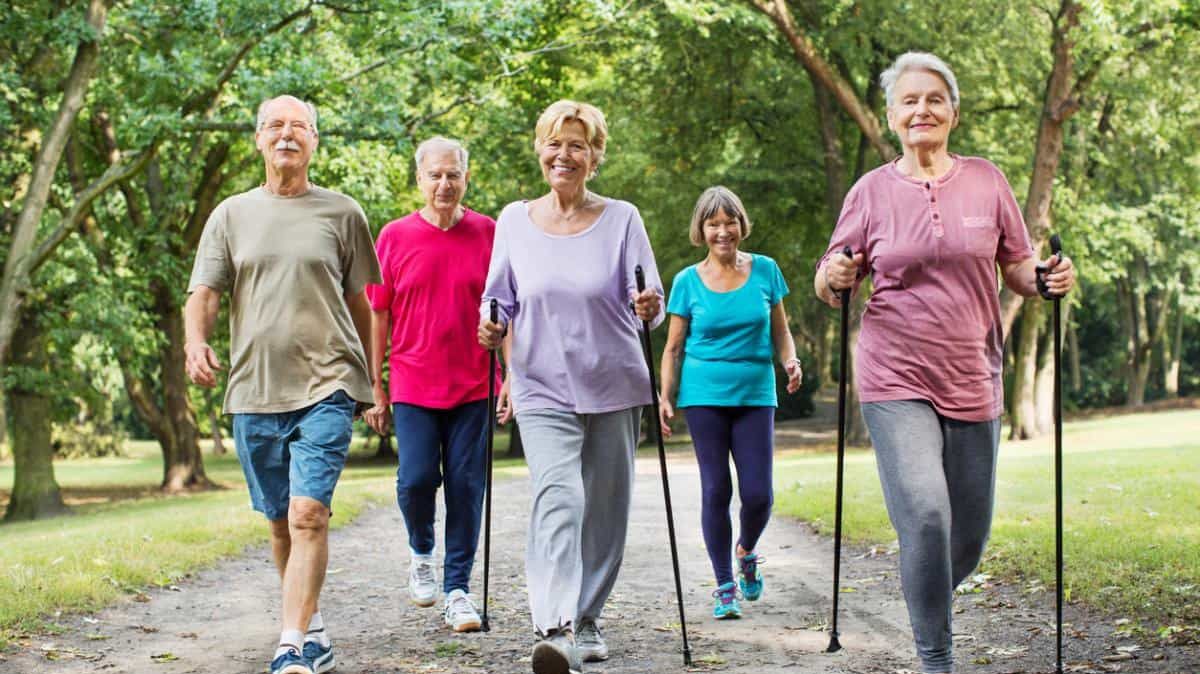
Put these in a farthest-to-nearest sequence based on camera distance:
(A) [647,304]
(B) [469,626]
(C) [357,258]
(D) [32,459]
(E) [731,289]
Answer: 1. (D) [32,459]
2. (E) [731,289]
3. (B) [469,626]
4. (C) [357,258]
5. (A) [647,304]

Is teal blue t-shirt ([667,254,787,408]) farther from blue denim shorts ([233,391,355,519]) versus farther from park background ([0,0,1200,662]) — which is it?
blue denim shorts ([233,391,355,519])

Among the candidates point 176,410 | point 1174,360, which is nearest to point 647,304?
point 176,410

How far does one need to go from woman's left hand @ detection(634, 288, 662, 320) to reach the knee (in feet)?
5.01

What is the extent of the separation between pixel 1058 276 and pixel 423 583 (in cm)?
404

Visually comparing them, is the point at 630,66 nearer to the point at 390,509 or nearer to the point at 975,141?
the point at 975,141

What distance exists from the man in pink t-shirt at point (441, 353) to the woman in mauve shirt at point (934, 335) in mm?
2578

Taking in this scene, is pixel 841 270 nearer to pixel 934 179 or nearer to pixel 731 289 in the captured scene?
pixel 934 179

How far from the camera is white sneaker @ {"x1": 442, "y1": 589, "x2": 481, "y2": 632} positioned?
718 cm

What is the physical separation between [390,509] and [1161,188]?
25635 millimetres

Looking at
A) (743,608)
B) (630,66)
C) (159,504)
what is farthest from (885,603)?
(630,66)

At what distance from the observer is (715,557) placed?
25.3 feet

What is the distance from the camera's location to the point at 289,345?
600 centimetres

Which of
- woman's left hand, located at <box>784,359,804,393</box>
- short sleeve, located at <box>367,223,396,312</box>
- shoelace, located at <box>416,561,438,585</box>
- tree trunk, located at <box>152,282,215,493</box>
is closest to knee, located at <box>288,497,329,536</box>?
short sleeve, located at <box>367,223,396,312</box>

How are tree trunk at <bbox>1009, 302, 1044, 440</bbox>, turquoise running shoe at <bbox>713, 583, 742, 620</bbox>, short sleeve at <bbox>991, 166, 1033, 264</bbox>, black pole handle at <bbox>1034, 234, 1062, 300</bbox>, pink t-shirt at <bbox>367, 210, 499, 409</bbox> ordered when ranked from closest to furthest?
black pole handle at <bbox>1034, 234, 1062, 300</bbox>
short sleeve at <bbox>991, 166, 1033, 264</bbox>
pink t-shirt at <bbox>367, 210, 499, 409</bbox>
turquoise running shoe at <bbox>713, 583, 742, 620</bbox>
tree trunk at <bbox>1009, 302, 1044, 440</bbox>
